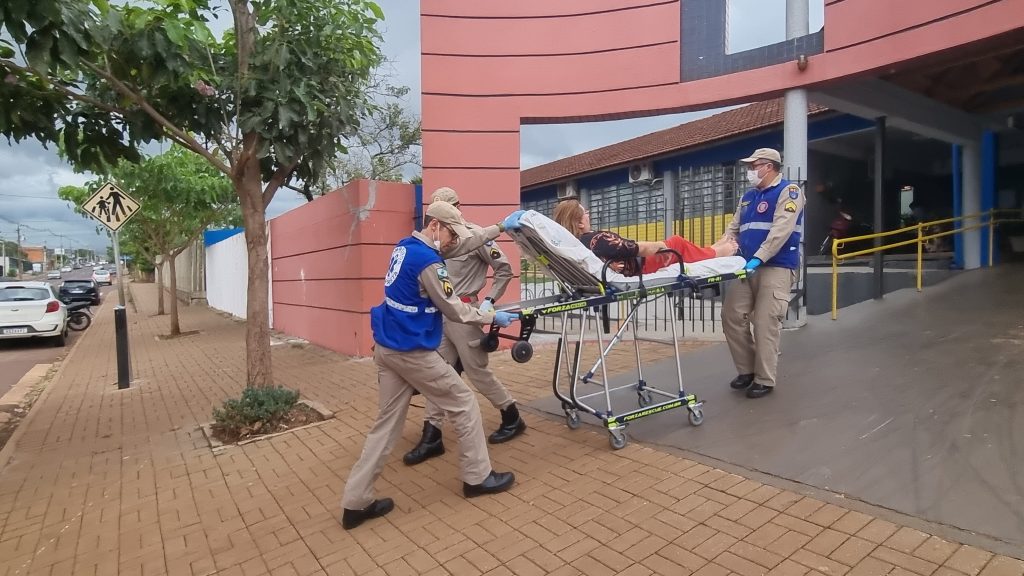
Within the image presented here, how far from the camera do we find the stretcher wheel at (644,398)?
4.64 meters

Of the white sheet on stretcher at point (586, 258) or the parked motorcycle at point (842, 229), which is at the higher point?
the parked motorcycle at point (842, 229)

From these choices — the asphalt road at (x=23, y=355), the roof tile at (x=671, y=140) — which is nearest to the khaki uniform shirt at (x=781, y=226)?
the roof tile at (x=671, y=140)

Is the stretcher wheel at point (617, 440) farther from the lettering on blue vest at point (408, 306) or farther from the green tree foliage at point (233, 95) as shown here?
the green tree foliage at point (233, 95)

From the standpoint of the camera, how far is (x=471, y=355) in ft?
13.9

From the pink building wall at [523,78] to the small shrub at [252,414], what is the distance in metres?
3.53

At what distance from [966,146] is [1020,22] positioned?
19.2ft

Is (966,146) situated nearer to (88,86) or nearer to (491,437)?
(491,437)

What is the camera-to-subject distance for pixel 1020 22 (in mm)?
5715

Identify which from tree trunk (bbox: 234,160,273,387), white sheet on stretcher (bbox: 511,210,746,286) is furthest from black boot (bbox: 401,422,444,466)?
tree trunk (bbox: 234,160,273,387)

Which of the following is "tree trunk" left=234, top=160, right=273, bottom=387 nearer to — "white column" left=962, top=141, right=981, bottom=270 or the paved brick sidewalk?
the paved brick sidewalk

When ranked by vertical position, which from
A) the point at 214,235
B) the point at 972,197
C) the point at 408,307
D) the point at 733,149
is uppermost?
the point at 733,149

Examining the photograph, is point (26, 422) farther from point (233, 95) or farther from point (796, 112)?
point (796, 112)

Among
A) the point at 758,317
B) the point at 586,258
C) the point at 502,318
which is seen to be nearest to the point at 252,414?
the point at 502,318

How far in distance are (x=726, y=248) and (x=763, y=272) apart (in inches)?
12.9
